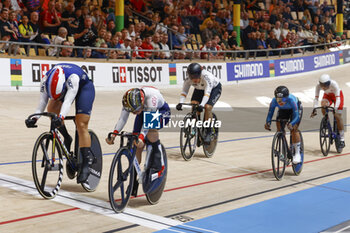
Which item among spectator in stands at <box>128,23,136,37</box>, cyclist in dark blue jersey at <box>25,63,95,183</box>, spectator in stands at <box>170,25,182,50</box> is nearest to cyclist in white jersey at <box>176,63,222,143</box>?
cyclist in dark blue jersey at <box>25,63,95,183</box>

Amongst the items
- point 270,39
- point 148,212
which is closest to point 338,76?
point 270,39

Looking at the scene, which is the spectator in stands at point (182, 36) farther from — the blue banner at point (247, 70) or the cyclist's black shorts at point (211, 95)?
the cyclist's black shorts at point (211, 95)

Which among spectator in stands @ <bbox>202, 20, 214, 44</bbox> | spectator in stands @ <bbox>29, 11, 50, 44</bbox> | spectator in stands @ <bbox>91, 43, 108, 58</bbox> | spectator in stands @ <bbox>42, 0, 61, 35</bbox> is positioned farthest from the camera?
spectator in stands @ <bbox>202, 20, 214, 44</bbox>

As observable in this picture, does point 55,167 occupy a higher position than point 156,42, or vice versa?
point 156,42

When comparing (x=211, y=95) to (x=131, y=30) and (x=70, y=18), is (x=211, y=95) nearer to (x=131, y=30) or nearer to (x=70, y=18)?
(x=70, y=18)

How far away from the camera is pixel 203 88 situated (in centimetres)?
761

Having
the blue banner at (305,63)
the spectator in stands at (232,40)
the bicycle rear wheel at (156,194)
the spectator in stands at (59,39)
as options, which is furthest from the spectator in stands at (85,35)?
the blue banner at (305,63)

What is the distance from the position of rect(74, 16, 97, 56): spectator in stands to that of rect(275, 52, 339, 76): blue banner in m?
8.16

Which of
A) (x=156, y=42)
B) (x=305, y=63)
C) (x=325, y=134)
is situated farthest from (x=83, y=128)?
(x=305, y=63)

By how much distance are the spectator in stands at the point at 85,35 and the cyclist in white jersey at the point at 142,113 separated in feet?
24.9

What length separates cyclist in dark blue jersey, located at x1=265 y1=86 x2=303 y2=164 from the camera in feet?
21.7

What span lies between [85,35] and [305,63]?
10443mm

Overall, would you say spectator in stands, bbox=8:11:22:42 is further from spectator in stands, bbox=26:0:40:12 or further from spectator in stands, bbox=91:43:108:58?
spectator in stands, bbox=91:43:108:58

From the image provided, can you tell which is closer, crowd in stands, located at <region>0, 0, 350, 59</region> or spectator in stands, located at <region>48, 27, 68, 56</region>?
spectator in stands, located at <region>48, 27, 68, 56</region>
